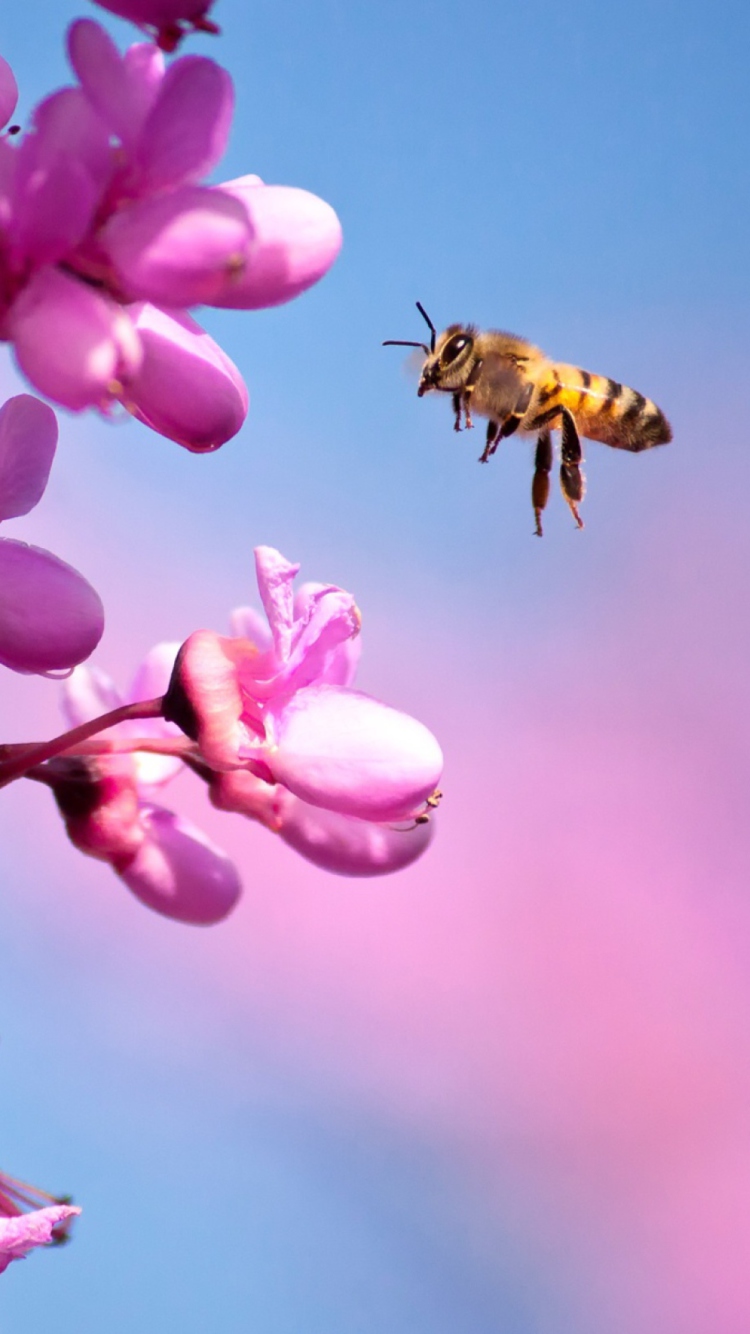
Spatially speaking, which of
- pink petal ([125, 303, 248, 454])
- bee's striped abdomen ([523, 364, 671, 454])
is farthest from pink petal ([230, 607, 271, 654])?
→ bee's striped abdomen ([523, 364, 671, 454])

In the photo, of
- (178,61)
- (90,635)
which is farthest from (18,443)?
(178,61)

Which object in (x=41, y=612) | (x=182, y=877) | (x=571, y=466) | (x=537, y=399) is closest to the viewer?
(x=41, y=612)

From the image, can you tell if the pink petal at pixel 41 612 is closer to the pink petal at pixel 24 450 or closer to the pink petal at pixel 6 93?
the pink petal at pixel 24 450

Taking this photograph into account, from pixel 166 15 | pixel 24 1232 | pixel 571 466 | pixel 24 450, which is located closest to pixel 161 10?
pixel 166 15

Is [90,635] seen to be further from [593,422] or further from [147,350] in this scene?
[593,422]

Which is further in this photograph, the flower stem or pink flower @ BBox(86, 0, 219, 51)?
the flower stem

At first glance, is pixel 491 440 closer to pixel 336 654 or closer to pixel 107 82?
pixel 336 654

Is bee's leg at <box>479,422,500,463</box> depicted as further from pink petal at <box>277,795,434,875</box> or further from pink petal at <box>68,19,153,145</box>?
pink petal at <box>68,19,153,145</box>
